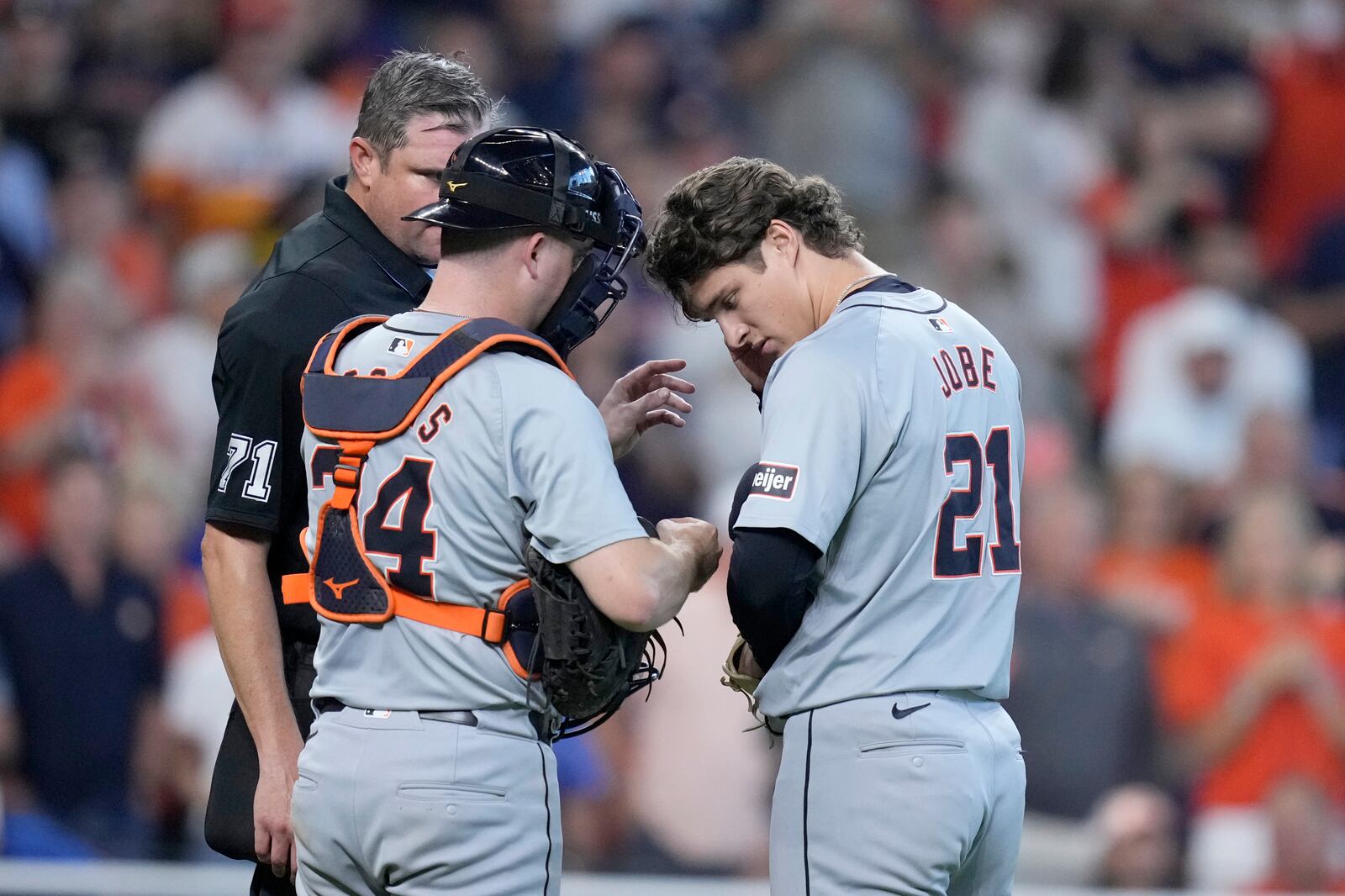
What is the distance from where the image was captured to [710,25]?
8719mm

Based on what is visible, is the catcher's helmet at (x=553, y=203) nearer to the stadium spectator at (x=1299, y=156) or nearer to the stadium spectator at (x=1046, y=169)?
the stadium spectator at (x=1046, y=169)

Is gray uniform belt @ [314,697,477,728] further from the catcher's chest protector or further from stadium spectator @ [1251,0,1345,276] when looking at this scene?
stadium spectator @ [1251,0,1345,276]

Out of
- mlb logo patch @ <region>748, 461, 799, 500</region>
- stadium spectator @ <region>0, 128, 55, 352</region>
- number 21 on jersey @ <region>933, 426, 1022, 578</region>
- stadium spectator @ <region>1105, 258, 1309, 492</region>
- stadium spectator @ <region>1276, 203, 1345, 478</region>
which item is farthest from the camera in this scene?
stadium spectator @ <region>1276, 203, 1345, 478</region>

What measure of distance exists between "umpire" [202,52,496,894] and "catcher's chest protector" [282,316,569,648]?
34 cm

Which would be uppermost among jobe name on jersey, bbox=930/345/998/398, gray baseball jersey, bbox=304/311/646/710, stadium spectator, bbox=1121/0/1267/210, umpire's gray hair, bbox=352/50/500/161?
stadium spectator, bbox=1121/0/1267/210

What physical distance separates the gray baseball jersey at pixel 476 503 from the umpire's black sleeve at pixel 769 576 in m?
0.20

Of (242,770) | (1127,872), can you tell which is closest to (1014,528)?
(242,770)

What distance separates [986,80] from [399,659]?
262 inches

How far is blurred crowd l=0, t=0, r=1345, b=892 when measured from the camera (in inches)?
237

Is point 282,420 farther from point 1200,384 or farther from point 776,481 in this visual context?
point 1200,384

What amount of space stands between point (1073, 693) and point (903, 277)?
2314mm

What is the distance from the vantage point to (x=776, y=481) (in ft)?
8.52

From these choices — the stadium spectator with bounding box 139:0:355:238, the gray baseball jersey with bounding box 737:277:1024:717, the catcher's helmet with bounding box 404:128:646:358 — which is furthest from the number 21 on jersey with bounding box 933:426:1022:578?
the stadium spectator with bounding box 139:0:355:238

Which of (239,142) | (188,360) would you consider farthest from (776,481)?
(239,142)
